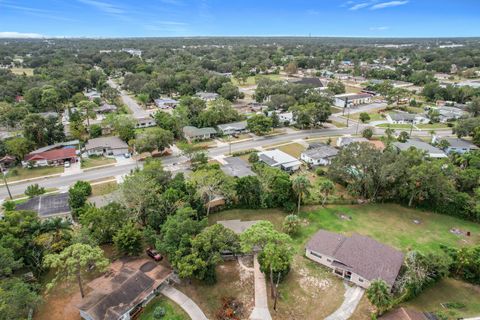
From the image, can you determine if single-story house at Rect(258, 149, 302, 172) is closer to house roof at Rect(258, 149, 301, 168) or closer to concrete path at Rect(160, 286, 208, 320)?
house roof at Rect(258, 149, 301, 168)

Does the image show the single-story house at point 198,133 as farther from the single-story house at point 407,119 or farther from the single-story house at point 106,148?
the single-story house at point 407,119

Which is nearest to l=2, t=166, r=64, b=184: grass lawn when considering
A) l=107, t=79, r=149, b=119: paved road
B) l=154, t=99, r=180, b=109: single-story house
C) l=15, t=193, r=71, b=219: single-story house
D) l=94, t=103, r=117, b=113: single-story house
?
l=15, t=193, r=71, b=219: single-story house

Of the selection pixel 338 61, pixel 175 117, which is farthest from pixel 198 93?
pixel 338 61

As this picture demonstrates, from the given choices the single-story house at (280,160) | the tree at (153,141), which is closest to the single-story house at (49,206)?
the tree at (153,141)

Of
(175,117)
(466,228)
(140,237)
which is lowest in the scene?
(466,228)

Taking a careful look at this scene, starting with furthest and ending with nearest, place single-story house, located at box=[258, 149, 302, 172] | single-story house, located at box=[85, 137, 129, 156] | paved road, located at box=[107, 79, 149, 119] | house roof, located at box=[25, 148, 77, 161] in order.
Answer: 1. paved road, located at box=[107, 79, 149, 119]
2. single-story house, located at box=[85, 137, 129, 156]
3. house roof, located at box=[25, 148, 77, 161]
4. single-story house, located at box=[258, 149, 302, 172]

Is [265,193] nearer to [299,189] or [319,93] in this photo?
[299,189]

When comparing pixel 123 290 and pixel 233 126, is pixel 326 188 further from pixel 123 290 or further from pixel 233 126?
pixel 233 126
